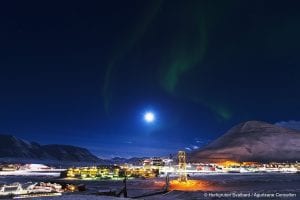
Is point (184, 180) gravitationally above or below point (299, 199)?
above

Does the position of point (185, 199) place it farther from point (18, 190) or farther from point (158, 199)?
point (18, 190)

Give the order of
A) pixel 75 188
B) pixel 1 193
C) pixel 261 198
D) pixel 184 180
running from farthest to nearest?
1. pixel 184 180
2. pixel 75 188
3. pixel 1 193
4. pixel 261 198

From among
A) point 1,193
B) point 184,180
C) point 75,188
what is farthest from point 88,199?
point 184,180

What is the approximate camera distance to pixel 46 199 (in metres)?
38.0

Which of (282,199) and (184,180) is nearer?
(282,199)

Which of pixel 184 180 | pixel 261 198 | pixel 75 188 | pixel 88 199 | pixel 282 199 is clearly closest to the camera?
pixel 88 199

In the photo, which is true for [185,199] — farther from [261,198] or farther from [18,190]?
[18,190]

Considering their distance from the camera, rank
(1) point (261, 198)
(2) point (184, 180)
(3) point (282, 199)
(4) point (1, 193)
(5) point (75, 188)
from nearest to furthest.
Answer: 1. (3) point (282, 199)
2. (1) point (261, 198)
3. (4) point (1, 193)
4. (5) point (75, 188)
5. (2) point (184, 180)

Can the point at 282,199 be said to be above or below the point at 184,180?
below

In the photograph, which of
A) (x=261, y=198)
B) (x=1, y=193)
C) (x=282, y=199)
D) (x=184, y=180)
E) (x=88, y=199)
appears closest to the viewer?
(x=88, y=199)

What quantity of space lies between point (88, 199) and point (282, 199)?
4875 cm

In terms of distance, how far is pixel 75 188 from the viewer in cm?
11275

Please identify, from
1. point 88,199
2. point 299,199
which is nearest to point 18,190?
point 299,199

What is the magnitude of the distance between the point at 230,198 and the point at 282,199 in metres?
9.37
